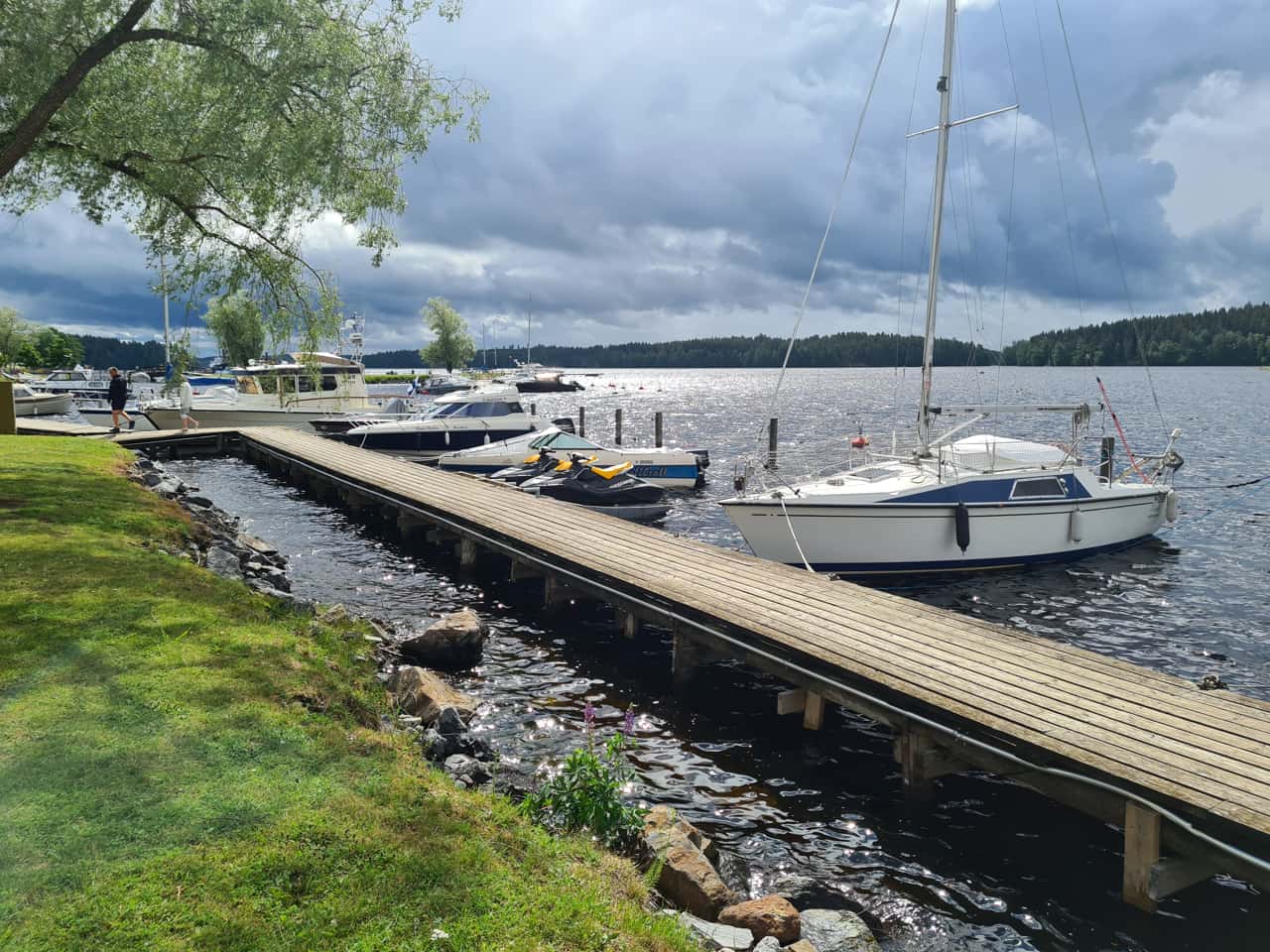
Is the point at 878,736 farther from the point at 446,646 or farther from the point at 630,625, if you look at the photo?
the point at 446,646

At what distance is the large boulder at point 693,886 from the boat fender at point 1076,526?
15675mm

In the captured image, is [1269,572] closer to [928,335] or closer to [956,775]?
[928,335]

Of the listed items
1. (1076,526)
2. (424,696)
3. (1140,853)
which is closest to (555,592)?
(424,696)

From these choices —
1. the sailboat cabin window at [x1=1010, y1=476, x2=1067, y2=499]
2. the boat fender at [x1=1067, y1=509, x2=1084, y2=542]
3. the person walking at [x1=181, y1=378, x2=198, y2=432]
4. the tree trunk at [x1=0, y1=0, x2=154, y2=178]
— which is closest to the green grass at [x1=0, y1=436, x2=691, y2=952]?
the tree trunk at [x1=0, y1=0, x2=154, y2=178]

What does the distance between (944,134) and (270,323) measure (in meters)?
15.7

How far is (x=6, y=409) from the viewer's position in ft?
91.3

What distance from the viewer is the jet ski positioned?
22188mm

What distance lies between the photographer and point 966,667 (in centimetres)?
889

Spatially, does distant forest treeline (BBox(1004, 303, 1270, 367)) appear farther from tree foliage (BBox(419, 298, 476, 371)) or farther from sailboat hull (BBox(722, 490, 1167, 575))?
sailboat hull (BBox(722, 490, 1167, 575))

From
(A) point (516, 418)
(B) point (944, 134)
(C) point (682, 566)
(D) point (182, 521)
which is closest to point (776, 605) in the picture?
(C) point (682, 566)

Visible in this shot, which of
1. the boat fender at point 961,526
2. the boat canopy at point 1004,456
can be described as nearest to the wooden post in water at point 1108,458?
the boat canopy at point 1004,456

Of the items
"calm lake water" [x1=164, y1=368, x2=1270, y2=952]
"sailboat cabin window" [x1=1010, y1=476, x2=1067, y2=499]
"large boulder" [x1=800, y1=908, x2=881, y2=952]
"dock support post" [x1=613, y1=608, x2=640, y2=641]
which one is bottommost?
→ "calm lake water" [x1=164, y1=368, x2=1270, y2=952]

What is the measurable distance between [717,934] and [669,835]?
3.96 ft

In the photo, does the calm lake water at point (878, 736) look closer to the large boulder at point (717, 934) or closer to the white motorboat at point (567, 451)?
the large boulder at point (717, 934)
